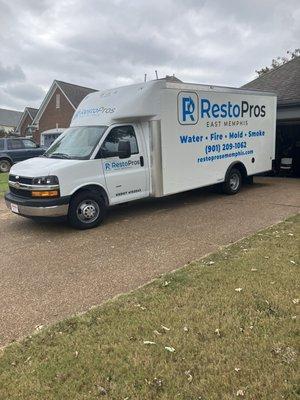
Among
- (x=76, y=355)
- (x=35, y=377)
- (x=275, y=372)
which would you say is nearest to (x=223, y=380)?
(x=275, y=372)

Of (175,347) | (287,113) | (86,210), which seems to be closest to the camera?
(175,347)

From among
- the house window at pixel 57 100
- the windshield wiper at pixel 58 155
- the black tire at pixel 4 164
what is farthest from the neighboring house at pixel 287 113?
the house window at pixel 57 100

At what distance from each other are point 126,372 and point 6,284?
8.39 feet

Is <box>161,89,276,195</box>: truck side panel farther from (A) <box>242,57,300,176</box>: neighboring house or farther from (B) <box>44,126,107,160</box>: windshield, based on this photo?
(A) <box>242,57,300,176</box>: neighboring house

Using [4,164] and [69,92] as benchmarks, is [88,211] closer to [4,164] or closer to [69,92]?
[4,164]

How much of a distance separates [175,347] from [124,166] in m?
5.04

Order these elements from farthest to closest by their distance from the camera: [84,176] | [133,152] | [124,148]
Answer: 1. [133,152]
2. [124,148]
3. [84,176]

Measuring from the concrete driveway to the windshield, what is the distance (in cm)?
144

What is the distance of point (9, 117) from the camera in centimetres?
8312

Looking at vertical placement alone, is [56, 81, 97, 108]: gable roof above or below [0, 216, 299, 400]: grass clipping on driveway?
above

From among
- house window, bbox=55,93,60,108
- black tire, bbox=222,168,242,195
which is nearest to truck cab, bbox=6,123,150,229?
black tire, bbox=222,168,242,195

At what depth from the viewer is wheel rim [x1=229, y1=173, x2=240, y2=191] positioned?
10617mm

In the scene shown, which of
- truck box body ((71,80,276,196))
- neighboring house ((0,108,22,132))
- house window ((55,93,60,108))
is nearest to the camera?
truck box body ((71,80,276,196))

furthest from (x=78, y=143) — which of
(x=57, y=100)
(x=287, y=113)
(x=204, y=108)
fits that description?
(x=57, y=100)
